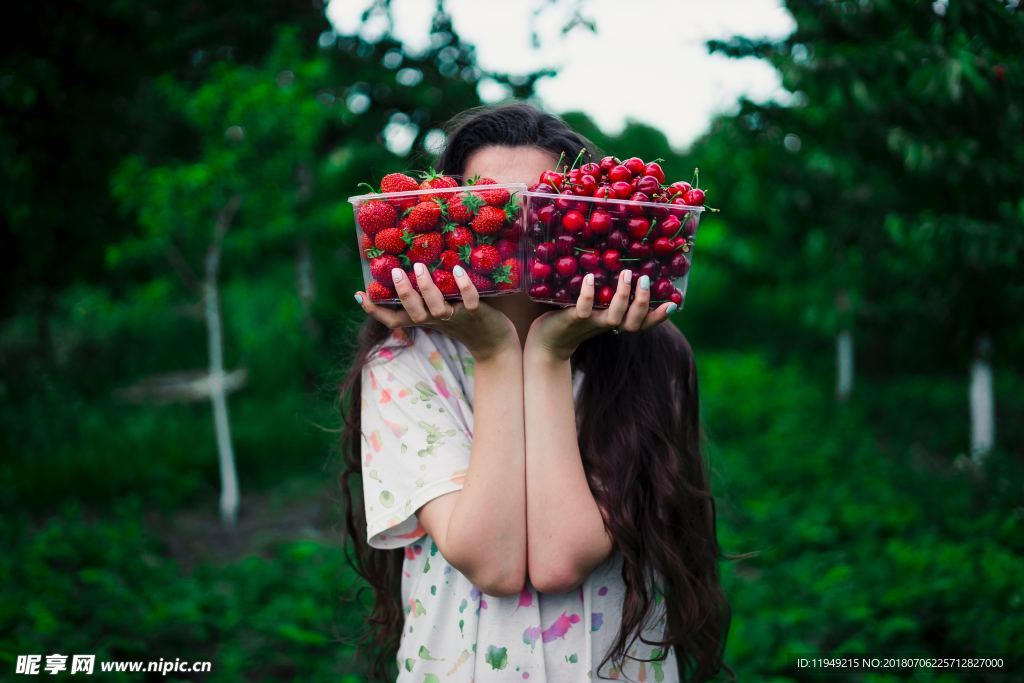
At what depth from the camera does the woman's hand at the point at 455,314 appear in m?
1.30

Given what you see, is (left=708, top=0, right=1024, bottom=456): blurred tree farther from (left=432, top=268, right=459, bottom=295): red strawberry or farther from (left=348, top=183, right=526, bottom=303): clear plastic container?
(left=432, top=268, right=459, bottom=295): red strawberry

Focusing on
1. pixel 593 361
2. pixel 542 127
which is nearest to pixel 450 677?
pixel 593 361

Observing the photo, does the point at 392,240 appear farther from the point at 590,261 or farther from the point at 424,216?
the point at 590,261

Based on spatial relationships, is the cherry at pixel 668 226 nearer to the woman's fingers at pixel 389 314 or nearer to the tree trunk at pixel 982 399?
the woman's fingers at pixel 389 314

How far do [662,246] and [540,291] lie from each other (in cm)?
24

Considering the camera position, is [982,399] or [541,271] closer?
[541,271]

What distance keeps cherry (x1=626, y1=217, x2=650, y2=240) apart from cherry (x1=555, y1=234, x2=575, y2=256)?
111 millimetres

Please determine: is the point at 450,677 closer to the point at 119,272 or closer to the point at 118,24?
the point at 118,24

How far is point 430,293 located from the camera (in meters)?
1.30

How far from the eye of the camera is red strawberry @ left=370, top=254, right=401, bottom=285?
136 cm

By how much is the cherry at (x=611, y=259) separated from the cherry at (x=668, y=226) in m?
0.10

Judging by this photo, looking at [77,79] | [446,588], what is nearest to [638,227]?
[446,588]

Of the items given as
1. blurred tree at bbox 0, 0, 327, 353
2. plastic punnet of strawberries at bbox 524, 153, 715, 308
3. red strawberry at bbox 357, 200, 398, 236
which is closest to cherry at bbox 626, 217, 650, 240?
plastic punnet of strawberries at bbox 524, 153, 715, 308

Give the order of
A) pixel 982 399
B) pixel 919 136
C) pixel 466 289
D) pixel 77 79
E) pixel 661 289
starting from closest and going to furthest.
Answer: pixel 466 289 → pixel 661 289 → pixel 919 136 → pixel 77 79 → pixel 982 399
